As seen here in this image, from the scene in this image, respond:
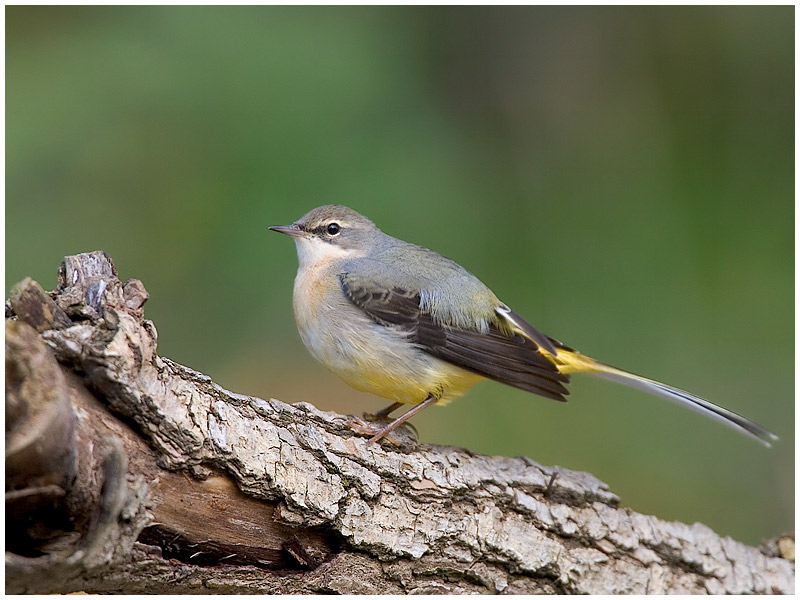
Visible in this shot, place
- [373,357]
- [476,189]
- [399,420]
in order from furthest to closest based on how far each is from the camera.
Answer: [476,189] → [373,357] → [399,420]

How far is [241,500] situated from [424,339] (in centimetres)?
157

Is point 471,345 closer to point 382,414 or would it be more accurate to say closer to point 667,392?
point 382,414

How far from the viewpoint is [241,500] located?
3.05 metres

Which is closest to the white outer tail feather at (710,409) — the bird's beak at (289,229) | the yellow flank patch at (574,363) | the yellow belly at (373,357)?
the yellow flank patch at (574,363)

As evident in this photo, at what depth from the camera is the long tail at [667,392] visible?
4496 mm

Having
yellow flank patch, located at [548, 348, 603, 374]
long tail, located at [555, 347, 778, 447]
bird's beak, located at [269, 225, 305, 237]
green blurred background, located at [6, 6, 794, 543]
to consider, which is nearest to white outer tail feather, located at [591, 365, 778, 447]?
long tail, located at [555, 347, 778, 447]

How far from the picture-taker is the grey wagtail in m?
4.23

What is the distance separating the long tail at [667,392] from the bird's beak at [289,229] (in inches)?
72.9

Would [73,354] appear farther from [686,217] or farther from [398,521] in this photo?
[686,217]

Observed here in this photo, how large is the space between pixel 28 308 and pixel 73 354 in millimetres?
272

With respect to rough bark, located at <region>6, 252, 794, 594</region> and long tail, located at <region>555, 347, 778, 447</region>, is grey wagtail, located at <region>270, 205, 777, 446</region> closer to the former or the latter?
long tail, located at <region>555, 347, 778, 447</region>

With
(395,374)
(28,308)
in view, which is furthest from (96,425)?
(395,374)

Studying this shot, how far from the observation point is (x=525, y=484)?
403 cm

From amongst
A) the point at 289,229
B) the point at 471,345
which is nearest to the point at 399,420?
the point at 471,345
